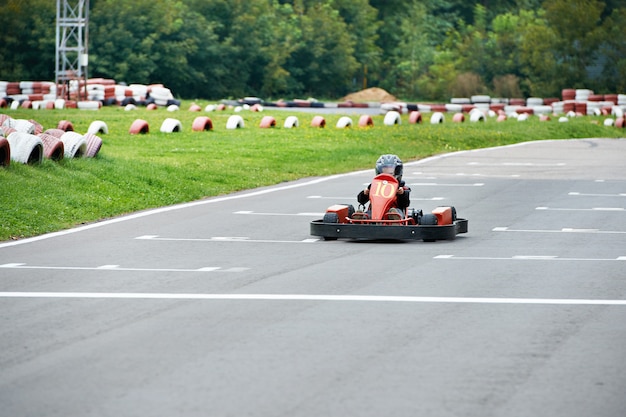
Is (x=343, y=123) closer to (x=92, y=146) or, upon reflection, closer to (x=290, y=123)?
(x=290, y=123)

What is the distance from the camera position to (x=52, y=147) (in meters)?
16.9

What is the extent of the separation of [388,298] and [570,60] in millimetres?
55341

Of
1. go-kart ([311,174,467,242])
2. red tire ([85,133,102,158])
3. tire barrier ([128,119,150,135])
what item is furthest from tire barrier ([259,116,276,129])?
go-kart ([311,174,467,242])

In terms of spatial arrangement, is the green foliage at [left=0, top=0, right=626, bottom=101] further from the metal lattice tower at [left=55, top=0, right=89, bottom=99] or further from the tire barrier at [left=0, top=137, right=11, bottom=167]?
the tire barrier at [left=0, top=137, right=11, bottom=167]

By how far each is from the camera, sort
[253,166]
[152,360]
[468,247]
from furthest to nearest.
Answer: [253,166] → [468,247] → [152,360]

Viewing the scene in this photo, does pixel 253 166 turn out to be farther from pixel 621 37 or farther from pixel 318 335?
pixel 621 37

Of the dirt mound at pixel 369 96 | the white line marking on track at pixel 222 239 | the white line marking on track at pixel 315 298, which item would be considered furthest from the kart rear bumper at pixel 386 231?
the dirt mound at pixel 369 96

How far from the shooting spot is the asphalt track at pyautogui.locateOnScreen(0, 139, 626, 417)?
18.8 ft

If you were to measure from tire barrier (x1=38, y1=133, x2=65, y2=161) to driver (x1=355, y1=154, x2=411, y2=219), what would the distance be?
6027 mm

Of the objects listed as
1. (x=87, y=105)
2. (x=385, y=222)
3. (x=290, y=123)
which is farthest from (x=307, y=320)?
(x=87, y=105)

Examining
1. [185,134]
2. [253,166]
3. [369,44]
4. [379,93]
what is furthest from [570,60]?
[253,166]

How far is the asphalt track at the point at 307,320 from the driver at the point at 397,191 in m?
0.38

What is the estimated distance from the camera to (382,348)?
6.79 m

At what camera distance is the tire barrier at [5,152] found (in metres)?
15.4
